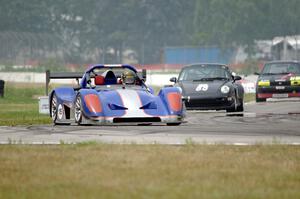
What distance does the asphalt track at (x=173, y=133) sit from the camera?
1609 centimetres

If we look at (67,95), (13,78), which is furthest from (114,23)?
(67,95)

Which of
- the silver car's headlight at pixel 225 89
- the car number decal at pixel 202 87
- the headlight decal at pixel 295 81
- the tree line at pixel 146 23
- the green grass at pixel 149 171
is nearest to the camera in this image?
the green grass at pixel 149 171

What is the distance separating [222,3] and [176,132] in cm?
9299

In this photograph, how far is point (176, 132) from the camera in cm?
1798

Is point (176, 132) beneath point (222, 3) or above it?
beneath

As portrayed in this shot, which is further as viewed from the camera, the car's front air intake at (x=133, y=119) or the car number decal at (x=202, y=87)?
A: the car number decal at (x=202, y=87)

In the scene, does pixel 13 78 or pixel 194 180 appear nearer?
pixel 194 180

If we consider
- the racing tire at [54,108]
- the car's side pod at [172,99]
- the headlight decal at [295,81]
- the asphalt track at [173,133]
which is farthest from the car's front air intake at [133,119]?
the headlight decal at [295,81]

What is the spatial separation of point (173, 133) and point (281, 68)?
20.4 m

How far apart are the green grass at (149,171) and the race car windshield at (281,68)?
22.6 meters

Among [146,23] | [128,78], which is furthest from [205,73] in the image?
[146,23]

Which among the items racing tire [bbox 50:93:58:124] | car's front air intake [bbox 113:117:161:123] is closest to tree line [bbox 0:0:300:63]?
racing tire [bbox 50:93:58:124]

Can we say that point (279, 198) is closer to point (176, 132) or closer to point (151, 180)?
point (151, 180)

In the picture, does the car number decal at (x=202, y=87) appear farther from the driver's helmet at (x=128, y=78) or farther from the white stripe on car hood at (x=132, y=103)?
the white stripe on car hood at (x=132, y=103)
